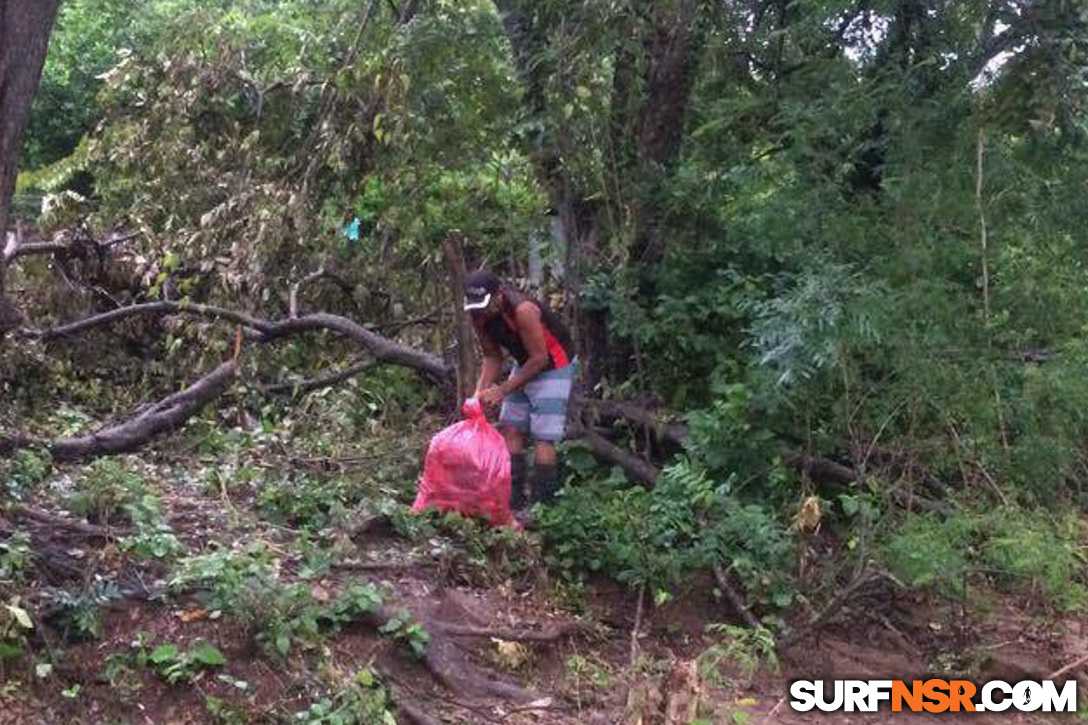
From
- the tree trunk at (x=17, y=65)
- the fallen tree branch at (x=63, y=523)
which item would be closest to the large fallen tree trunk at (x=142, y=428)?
the fallen tree branch at (x=63, y=523)

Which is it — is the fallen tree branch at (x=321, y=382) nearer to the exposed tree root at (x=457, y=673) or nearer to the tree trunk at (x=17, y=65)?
the exposed tree root at (x=457, y=673)

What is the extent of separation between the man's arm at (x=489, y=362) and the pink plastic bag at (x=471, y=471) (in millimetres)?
413

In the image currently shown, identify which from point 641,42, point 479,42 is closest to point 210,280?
point 479,42

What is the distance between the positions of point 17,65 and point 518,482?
10.6 ft

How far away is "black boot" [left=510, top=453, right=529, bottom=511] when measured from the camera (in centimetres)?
706

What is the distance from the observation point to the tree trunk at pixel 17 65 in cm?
481

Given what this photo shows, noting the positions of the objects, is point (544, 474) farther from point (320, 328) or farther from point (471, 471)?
point (320, 328)

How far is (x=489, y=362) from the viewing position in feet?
23.3

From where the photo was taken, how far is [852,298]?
21.1 feet

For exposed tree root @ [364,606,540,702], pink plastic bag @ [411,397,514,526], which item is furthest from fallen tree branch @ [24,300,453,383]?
exposed tree root @ [364,606,540,702]

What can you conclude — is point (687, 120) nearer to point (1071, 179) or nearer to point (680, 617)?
point (1071, 179)

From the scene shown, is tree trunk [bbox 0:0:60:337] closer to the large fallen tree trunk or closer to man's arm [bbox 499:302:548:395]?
the large fallen tree trunk

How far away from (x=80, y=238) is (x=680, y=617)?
466 cm

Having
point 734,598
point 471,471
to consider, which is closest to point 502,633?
point 471,471
